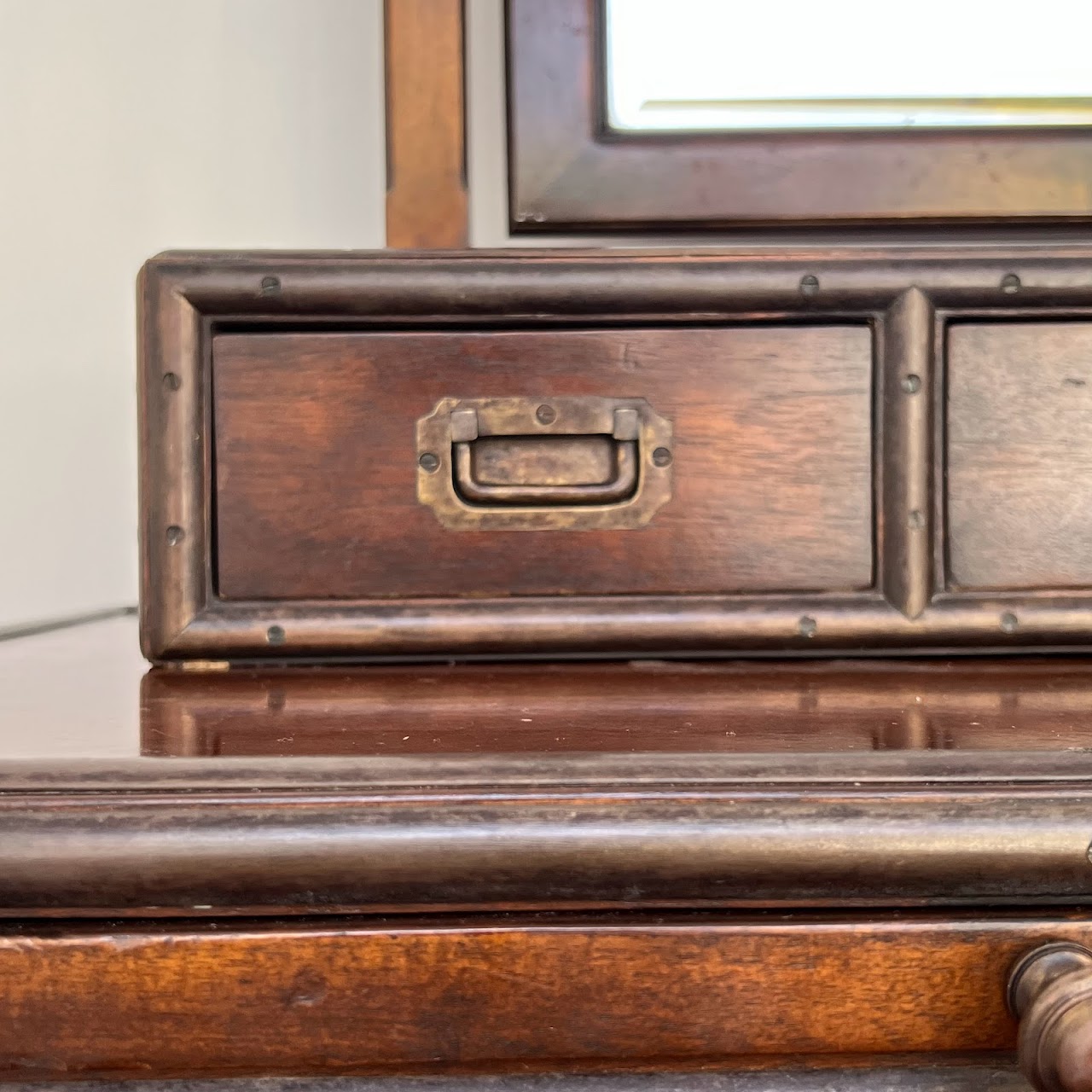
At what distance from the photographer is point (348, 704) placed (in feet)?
1.46

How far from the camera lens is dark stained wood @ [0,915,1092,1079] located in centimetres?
32

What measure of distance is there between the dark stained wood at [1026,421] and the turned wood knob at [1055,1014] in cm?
28

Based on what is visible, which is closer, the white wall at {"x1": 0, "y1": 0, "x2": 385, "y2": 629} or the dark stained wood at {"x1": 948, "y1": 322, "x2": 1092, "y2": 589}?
Answer: the dark stained wood at {"x1": 948, "y1": 322, "x2": 1092, "y2": 589}

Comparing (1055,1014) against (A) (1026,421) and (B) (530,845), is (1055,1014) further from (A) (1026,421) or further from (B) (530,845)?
(A) (1026,421)

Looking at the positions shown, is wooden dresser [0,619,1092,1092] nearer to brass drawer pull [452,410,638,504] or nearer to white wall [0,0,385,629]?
brass drawer pull [452,410,638,504]

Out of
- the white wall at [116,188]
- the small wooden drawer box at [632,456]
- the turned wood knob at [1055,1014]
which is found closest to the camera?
the turned wood knob at [1055,1014]

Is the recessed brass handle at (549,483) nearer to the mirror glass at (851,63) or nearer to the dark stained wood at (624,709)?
the dark stained wood at (624,709)

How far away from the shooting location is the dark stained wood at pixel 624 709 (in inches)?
14.3

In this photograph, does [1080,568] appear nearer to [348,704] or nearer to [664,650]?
[664,650]

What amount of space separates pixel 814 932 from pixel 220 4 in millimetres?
871

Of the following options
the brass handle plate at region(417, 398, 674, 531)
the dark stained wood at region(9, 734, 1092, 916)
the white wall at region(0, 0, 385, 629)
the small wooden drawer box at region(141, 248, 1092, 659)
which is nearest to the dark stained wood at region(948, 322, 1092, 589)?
the small wooden drawer box at region(141, 248, 1092, 659)

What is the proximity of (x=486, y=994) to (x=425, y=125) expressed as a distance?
0.61 meters

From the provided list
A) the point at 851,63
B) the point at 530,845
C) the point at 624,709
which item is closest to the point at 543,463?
the point at 624,709

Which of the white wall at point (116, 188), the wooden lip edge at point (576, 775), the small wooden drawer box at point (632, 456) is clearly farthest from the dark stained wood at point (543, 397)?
the white wall at point (116, 188)
